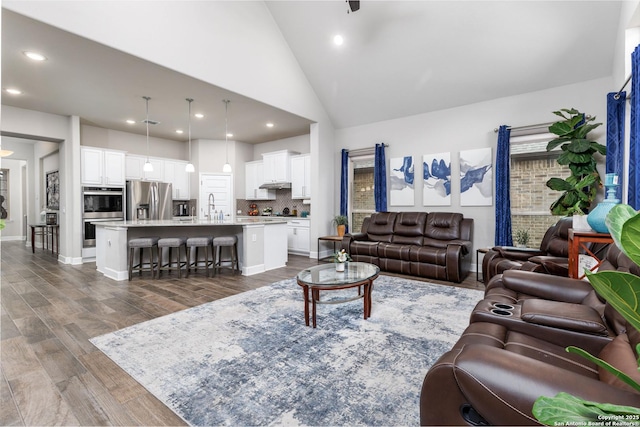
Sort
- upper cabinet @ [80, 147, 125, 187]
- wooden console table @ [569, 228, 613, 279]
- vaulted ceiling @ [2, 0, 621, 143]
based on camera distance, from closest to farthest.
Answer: wooden console table @ [569, 228, 613, 279] → vaulted ceiling @ [2, 0, 621, 143] → upper cabinet @ [80, 147, 125, 187]

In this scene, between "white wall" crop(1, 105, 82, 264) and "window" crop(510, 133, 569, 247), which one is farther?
"white wall" crop(1, 105, 82, 264)

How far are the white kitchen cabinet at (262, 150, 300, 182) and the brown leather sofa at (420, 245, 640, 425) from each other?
5.90m

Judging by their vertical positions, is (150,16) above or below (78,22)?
above

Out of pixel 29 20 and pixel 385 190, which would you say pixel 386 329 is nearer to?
pixel 385 190

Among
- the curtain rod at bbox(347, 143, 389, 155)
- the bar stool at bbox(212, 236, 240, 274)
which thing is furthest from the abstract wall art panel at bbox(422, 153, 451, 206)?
the bar stool at bbox(212, 236, 240, 274)

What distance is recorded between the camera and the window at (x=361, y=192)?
684cm

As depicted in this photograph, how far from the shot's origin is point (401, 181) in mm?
6102

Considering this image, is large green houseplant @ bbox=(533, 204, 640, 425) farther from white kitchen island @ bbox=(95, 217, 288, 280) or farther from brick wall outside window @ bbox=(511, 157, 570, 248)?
brick wall outside window @ bbox=(511, 157, 570, 248)

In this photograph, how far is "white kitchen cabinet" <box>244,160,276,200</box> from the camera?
808 centimetres

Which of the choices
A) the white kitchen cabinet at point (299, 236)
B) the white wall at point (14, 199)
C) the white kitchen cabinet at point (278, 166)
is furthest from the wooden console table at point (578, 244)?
the white wall at point (14, 199)

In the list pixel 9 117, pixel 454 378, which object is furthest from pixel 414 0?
pixel 9 117

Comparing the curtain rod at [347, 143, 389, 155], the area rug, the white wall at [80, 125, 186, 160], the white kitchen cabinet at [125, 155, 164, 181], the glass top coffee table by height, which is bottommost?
the area rug

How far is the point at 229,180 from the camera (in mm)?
8109

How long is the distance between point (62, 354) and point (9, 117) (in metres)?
5.48
